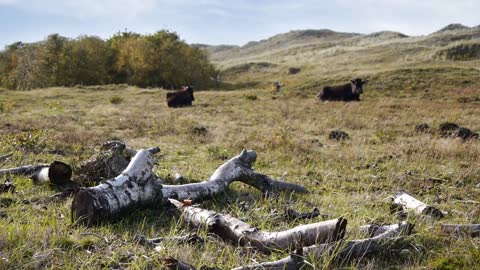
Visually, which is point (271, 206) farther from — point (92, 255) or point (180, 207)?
point (92, 255)

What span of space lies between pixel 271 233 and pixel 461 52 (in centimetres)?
5739

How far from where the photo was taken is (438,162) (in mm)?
8469

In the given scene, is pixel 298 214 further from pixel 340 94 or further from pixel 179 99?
pixel 340 94

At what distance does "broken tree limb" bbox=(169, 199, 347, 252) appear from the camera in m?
3.52

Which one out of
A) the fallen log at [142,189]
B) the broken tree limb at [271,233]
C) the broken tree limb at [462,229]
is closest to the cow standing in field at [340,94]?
the fallen log at [142,189]

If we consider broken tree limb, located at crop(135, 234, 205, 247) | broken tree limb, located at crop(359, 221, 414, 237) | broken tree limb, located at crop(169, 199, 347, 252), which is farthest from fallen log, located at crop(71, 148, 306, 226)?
broken tree limb, located at crop(359, 221, 414, 237)

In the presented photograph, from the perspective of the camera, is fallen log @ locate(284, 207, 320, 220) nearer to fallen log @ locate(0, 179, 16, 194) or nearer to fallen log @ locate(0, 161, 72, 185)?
fallen log @ locate(0, 161, 72, 185)

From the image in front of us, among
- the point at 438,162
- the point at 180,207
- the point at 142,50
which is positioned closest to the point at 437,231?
the point at 180,207

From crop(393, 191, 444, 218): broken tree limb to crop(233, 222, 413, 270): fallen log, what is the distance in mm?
978

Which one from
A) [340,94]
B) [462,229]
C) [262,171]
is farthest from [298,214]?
[340,94]

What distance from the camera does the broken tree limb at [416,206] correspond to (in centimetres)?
495

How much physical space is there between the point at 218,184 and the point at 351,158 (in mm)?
4179

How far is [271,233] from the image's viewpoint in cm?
379

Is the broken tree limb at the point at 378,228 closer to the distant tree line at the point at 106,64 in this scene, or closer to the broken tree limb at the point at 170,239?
the broken tree limb at the point at 170,239
